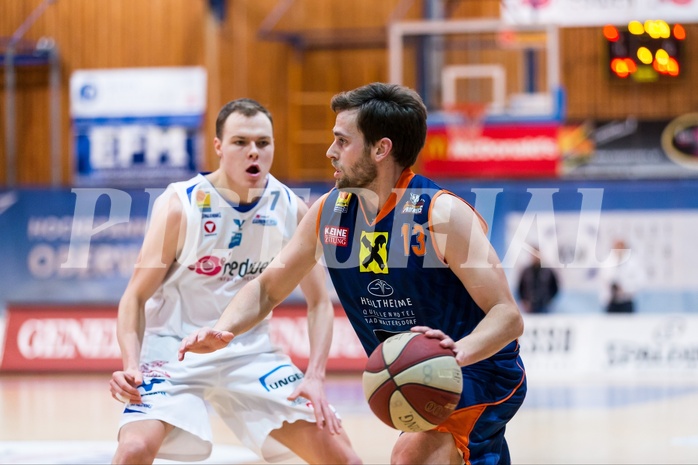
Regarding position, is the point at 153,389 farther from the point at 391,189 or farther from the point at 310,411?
the point at 391,189

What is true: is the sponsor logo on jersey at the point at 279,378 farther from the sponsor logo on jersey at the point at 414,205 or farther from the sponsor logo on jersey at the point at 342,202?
the sponsor logo on jersey at the point at 414,205

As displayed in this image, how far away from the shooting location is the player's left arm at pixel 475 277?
11.5 feet

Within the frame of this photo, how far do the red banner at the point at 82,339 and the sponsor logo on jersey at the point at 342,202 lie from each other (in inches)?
317

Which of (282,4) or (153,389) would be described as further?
(282,4)

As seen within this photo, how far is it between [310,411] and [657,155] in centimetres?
1355

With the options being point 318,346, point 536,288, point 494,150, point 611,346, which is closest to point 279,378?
point 318,346

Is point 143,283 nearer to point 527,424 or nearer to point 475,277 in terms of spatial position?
point 475,277

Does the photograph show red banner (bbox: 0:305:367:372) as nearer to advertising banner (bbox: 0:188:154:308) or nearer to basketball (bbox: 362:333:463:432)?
advertising banner (bbox: 0:188:154:308)

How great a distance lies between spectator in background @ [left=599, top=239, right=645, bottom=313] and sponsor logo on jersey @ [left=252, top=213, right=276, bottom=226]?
8934mm

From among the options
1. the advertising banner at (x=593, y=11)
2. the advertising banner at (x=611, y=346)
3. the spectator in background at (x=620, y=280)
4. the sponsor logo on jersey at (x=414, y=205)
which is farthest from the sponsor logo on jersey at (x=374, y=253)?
the advertising banner at (x=593, y=11)

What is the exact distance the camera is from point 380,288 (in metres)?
3.93

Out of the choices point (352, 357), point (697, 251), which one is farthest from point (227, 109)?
point (697, 251)

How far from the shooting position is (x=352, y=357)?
1217 centimetres

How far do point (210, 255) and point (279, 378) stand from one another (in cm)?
76
